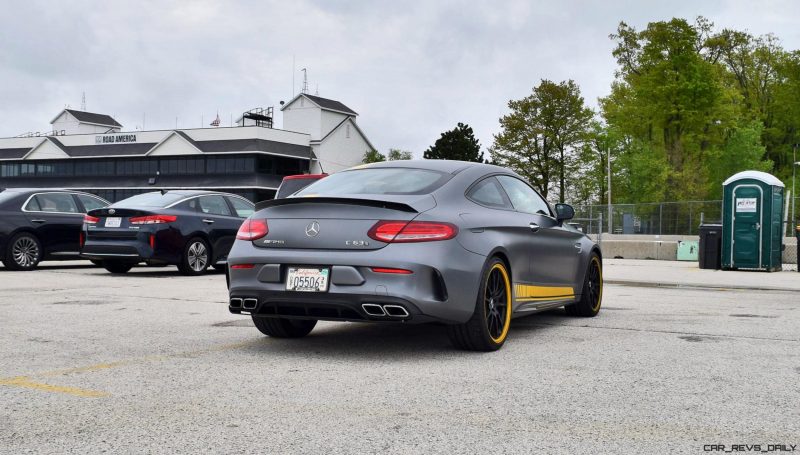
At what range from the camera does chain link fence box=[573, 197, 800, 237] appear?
30.5 m

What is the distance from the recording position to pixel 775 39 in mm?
63281

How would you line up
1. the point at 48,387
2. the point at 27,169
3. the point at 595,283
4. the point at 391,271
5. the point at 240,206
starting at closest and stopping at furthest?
the point at 48,387 < the point at 391,271 < the point at 595,283 < the point at 240,206 < the point at 27,169

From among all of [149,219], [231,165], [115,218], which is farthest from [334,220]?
[231,165]

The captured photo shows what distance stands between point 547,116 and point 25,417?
6410 centimetres

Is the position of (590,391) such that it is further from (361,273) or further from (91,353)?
(91,353)

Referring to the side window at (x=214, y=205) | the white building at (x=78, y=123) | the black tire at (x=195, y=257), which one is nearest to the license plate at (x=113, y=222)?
the black tire at (x=195, y=257)

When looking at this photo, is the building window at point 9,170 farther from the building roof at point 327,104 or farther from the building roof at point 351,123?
the building roof at point 351,123

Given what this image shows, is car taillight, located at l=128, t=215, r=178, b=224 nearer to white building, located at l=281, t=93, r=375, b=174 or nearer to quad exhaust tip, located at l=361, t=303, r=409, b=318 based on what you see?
quad exhaust tip, located at l=361, t=303, r=409, b=318

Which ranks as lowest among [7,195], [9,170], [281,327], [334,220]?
[281,327]

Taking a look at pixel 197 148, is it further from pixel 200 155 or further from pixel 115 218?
pixel 115 218

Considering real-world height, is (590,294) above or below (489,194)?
below

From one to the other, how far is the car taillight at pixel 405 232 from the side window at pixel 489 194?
0.78 meters

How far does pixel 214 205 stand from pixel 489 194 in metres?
9.43

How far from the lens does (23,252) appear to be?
15.5m
